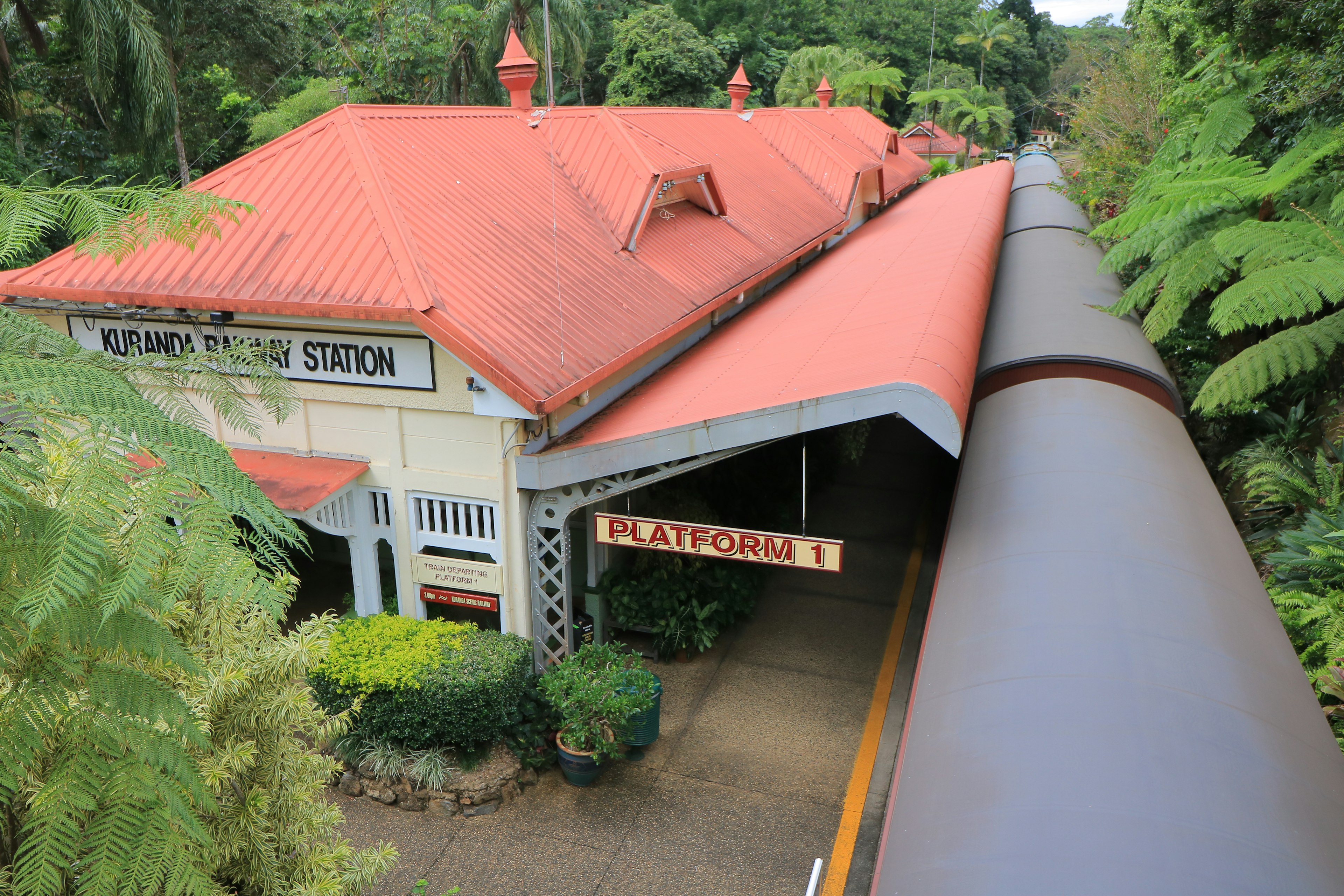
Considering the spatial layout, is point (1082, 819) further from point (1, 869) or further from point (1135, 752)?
point (1, 869)

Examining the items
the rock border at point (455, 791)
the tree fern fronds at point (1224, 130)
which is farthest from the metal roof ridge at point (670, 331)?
the tree fern fronds at point (1224, 130)

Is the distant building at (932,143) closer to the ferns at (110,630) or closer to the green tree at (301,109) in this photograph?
the green tree at (301,109)

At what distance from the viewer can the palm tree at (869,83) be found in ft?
149

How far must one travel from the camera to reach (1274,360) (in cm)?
939

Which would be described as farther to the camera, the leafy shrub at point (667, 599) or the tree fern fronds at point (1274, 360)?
the leafy shrub at point (667, 599)

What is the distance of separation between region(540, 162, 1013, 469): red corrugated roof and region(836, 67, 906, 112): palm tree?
31.6m

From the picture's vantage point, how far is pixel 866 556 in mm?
13922

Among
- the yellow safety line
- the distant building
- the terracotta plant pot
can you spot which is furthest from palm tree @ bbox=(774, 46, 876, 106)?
the terracotta plant pot

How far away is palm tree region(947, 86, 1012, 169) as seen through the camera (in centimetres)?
5153

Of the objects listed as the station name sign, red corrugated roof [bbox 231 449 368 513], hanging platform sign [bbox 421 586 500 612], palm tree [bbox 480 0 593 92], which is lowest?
hanging platform sign [bbox 421 586 500 612]

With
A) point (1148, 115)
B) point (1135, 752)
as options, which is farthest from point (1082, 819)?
point (1148, 115)

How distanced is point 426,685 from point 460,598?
126cm

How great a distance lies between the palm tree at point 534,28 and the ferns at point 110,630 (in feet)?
98.6

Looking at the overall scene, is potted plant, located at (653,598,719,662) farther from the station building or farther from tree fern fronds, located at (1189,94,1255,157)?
tree fern fronds, located at (1189,94,1255,157)
